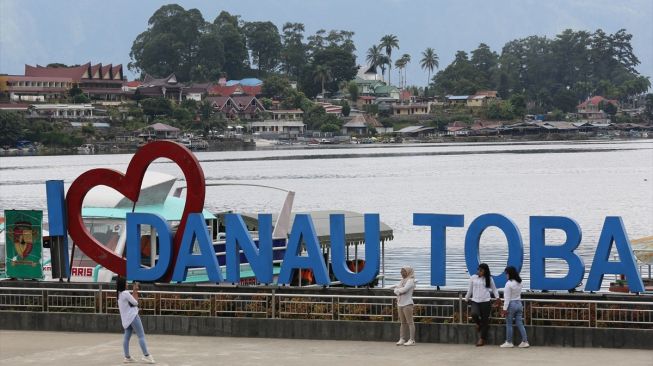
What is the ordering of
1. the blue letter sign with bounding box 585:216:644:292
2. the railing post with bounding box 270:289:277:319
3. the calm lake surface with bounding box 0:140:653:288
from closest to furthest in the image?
the blue letter sign with bounding box 585:216:644:292, the railing post with bounding box 270:289:277:319, the calm lake surface with bounding box 0:140:653:288

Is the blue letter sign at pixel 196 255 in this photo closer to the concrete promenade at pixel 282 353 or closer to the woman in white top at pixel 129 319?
the concrete promenade at pixel 282 353

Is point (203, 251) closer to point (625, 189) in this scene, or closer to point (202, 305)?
point (202, 305)

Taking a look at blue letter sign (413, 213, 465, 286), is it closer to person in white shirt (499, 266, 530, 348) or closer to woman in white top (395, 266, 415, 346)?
woman in white top (395, 266, 415, 346)

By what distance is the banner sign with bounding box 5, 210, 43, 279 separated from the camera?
28.1 meters

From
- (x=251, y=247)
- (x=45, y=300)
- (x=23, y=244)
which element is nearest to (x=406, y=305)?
(x=251, y=247)

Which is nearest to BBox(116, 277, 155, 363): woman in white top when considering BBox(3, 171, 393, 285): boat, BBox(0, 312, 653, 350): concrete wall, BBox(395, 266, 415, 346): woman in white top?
BBox(0, 312, 653, 350): concrete wall

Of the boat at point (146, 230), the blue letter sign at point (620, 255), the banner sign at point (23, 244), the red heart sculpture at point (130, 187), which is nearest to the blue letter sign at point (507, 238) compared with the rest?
the blue letter sign at point (620, 255)

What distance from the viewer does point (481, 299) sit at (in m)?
22.8

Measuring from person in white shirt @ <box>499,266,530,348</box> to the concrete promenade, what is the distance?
0.26 metres

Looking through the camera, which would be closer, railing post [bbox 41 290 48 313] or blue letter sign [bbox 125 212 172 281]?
railing post [bbox 41 290 48 313]

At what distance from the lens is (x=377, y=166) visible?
166375 mm

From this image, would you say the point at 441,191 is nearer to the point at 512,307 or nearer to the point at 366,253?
the point at 366,253

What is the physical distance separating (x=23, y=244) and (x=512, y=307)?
36.4 ft

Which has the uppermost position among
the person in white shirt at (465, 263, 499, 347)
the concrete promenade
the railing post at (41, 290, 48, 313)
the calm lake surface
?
the person in white shirt at (465, 263, 499, 347)
